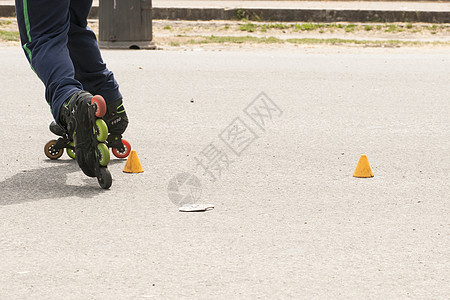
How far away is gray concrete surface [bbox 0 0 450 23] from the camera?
15.6 metres

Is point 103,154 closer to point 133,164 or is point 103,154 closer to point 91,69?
point 133,164

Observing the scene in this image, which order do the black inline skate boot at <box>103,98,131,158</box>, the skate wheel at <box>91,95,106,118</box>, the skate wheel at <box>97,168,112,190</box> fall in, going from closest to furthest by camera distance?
the skate wheel at <box>91,95,106,118</box> < the skate wheel at <box>97,168,112,190</box> < the black inline skate boot at <box>103,98,131,158</box>

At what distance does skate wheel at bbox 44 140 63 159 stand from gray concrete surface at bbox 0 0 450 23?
1070cm

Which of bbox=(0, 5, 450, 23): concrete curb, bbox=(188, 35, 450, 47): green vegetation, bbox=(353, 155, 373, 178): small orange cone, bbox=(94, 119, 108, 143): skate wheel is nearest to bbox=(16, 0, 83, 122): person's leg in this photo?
bbox=(94, 119, 108, 143): skate wheel

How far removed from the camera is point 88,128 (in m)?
4.57

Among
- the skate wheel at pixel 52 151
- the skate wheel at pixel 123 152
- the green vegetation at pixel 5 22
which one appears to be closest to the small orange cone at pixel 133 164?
the skate wheel at pixel 123 152

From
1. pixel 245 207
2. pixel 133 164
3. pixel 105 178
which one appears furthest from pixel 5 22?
pixel 245 207

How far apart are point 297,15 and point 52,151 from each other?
1082 centimetres

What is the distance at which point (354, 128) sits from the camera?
6.70 meters

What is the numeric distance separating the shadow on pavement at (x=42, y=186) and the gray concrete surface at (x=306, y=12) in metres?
11.0

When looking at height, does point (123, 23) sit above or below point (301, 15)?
above

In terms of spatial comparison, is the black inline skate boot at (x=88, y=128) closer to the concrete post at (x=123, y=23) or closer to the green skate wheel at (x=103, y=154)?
the green skate wheel at (x=103, y=154)

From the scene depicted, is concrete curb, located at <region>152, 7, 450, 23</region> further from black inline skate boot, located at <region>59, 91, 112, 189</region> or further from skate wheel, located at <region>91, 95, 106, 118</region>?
skate wheel, located at <region>91, 95, 106, 118</region>

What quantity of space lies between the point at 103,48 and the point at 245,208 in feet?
26.8
